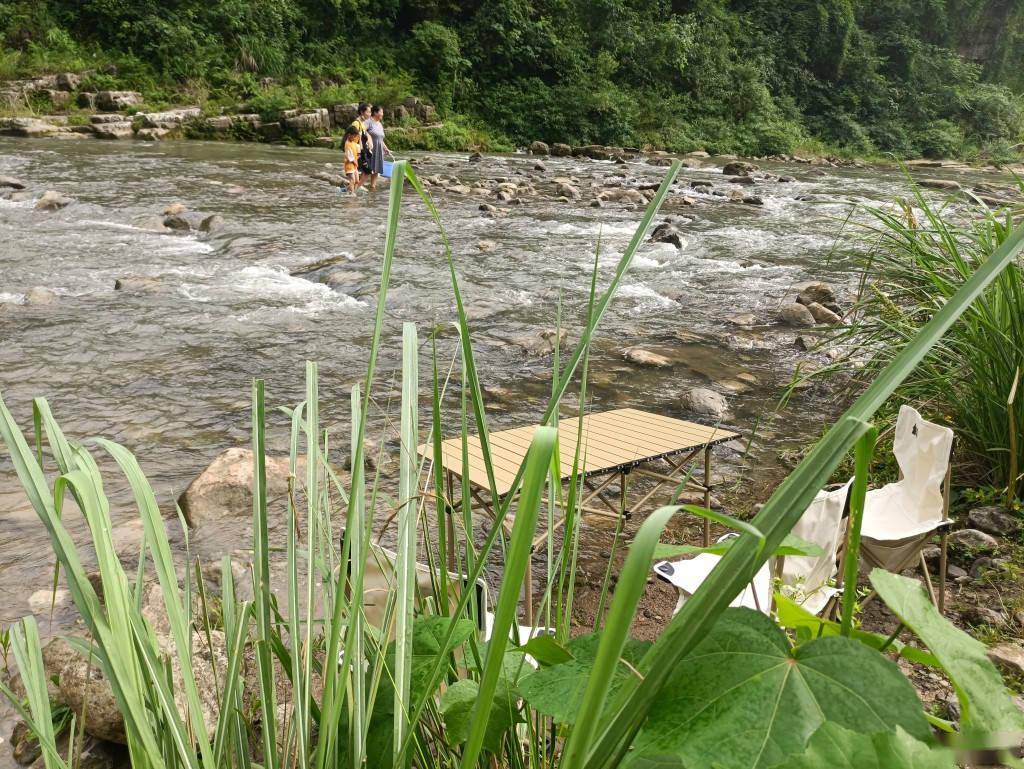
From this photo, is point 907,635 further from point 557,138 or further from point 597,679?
point 557,138

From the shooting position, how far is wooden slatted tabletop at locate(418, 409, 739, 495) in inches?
100.0

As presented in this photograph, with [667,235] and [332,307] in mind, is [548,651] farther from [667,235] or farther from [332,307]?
[667,235]

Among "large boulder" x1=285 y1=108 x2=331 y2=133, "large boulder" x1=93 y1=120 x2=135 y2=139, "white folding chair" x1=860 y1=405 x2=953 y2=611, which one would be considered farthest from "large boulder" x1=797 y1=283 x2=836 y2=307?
"large boulder" x1=285 y1=108 x2=331 y2=133

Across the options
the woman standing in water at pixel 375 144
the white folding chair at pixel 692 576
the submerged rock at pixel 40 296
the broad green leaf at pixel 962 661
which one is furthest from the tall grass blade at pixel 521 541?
the woman standing in water at pixel 375 144

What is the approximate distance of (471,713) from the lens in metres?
0.92

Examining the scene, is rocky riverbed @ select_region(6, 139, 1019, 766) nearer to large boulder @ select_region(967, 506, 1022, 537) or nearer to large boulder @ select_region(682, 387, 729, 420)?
large boulder @ select_region(682, 387, 729, 420)

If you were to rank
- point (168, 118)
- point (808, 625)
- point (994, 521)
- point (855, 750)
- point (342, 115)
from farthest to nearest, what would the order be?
point (342, 115) → point (168, 118) → point (994, 521) → point (808, 625) → point (855, 750)

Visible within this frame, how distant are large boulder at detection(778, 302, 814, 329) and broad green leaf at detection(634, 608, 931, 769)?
617 centimetres

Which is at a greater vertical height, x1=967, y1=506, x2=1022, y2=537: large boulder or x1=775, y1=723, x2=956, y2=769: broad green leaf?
x1=775, y1=723, x2=956, y2=769: broad green leaf

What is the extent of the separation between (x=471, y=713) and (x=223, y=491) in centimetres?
266

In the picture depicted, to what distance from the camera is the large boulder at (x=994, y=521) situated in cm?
286

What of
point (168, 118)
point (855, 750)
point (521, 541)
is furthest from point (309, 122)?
point (855, 750)

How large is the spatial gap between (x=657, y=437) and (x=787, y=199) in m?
12.5

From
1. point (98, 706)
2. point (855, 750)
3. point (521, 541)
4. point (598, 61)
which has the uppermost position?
point (598, 61)
